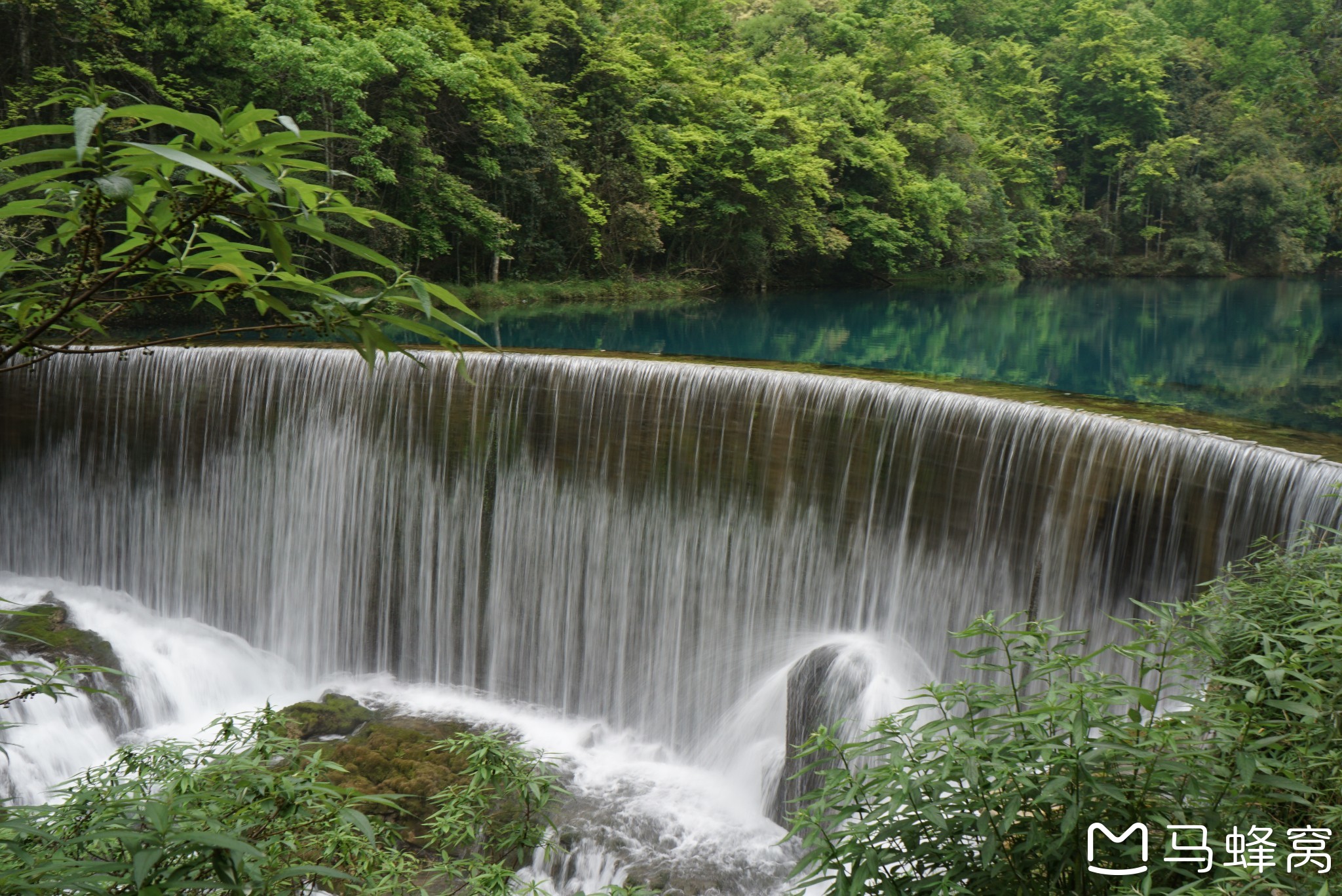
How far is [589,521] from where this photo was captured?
819 cm

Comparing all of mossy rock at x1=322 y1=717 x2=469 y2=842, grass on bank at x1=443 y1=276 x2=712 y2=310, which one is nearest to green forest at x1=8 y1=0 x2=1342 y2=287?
grass on bank at x1=443 y1=276 x2=712 y2=310

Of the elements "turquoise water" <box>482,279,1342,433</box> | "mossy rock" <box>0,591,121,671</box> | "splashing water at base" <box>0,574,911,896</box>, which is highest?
"turquoise water" <box>482,279,1342,433</box>

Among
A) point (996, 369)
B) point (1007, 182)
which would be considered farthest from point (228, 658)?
point (1007, 182)

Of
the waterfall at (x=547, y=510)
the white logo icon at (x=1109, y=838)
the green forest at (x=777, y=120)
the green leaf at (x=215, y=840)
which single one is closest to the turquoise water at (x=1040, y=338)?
the green forest at (x=777, y=120)

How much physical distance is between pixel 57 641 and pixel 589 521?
178 inches

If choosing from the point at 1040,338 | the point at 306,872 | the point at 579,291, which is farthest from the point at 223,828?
the point at 579,291

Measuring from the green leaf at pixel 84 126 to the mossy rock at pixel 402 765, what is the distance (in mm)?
5584

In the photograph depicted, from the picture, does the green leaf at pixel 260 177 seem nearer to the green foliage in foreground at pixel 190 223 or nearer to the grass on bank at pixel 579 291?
the green foliage in foreground at pixel 190 223

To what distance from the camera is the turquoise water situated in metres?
12.5

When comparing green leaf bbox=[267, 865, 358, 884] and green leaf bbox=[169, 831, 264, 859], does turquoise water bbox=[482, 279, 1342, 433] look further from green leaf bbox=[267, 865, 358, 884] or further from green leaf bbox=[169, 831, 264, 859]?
green leaf bbox=[169, 831, 264, 859]

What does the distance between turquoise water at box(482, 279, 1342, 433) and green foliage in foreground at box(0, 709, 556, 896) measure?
8.21 metres

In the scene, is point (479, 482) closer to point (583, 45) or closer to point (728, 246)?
point (583, 45)

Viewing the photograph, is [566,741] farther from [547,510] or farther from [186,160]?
[186,160]

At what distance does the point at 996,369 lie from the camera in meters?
13.5
